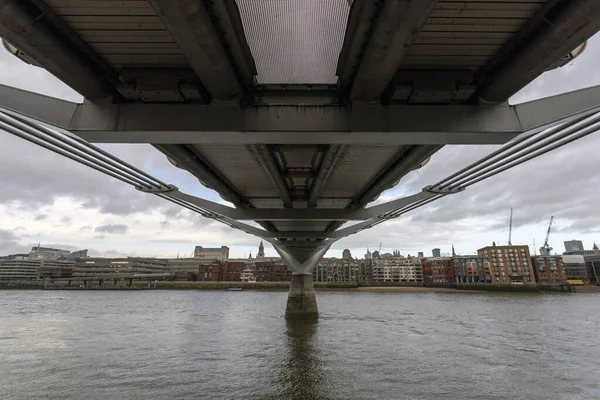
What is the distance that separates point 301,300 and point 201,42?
113ft

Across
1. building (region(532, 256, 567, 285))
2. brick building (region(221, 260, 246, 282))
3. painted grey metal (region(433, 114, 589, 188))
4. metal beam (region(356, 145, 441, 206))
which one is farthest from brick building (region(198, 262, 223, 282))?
painted grey metal (region(433, 114, 589, 188))

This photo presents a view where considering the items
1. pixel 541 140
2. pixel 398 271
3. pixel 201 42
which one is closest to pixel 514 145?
pixel 541 140

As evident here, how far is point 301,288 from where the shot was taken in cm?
3662

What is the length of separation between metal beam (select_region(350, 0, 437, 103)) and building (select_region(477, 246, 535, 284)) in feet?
470

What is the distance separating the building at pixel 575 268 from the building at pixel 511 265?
101 ft

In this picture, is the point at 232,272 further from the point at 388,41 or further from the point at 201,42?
the point at 388,41

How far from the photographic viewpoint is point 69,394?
11320 mm

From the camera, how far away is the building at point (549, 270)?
123 meters

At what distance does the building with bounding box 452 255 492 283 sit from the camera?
133625 millimetres

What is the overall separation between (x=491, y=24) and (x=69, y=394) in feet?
49.2

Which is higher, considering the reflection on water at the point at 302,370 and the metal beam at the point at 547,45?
the metal beam at the point at 547,45

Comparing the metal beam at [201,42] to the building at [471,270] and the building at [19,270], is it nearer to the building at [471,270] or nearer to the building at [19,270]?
the building at [471,270]

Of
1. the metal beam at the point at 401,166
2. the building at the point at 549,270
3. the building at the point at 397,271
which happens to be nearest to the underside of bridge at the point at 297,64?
the metal beam at the point at 401,166

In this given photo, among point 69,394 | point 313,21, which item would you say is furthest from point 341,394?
point 313,21
